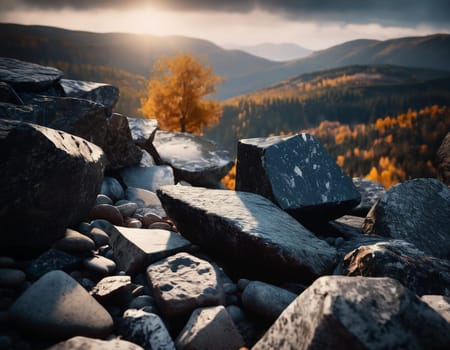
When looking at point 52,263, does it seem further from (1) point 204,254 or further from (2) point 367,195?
(2) point 367,195

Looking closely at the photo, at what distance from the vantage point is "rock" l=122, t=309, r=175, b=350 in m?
2.46

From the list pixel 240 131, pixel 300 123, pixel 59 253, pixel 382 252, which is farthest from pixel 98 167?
pixel 300 123

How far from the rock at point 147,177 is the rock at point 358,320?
4564mm

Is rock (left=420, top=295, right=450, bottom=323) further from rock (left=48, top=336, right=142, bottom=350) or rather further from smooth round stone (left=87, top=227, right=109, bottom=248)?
smooth round stone (left=87, top=227, right=109, bottom=248)

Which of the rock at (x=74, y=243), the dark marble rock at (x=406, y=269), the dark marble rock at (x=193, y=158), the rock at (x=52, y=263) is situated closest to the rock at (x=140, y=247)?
the rock at (x=74, y=243)

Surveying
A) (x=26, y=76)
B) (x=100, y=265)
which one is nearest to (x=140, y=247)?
(x=100, y=265)

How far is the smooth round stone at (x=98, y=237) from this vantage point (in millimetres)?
3678

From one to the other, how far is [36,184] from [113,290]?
3.88ft

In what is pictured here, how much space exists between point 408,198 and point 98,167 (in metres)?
4.56

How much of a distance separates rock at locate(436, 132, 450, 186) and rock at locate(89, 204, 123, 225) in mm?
8048

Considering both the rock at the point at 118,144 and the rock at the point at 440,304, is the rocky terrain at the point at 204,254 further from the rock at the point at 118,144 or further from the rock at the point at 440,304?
the rock at the point at 118,144

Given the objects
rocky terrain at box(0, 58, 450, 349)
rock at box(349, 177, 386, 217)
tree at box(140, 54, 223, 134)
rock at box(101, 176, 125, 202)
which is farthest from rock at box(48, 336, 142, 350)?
tree at box(140, 54, 223, 134)

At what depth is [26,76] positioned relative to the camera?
17.1ft

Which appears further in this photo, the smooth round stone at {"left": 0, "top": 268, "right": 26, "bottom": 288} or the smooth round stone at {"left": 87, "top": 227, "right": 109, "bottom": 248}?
the smooth round stone at {"left": 87, "top": 227, "right": 109, "bottom": 248}
